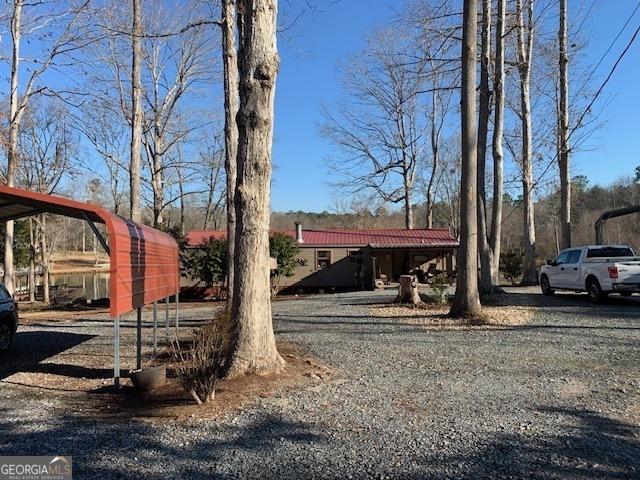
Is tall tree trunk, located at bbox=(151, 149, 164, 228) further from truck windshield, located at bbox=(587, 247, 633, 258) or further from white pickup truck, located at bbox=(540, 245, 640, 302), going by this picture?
truck windshield, located at bbox=(587, 247, 633, 258)

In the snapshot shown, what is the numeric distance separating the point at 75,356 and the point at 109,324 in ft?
16.9

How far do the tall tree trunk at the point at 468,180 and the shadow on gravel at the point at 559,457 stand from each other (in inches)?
290

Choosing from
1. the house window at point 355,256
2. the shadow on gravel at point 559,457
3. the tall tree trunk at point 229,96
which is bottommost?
the shadow on gravel at point 559,457

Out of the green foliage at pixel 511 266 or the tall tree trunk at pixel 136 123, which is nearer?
the tall tree trunk at pixel 136 123

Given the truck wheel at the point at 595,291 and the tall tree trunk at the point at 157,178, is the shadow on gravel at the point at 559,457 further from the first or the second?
the tall tree trunk at the point at 157,178

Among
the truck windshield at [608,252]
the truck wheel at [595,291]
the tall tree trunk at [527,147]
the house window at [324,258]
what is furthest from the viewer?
the house window at [324,258]

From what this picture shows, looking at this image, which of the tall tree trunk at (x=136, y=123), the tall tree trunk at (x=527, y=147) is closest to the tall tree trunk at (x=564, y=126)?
the tall tree trunk at (x=527, y=147)

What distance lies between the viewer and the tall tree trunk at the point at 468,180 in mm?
11930

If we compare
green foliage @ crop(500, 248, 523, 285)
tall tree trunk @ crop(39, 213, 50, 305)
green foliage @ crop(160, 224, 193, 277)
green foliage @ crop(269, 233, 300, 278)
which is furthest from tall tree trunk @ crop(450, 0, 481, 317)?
tall tree trunk @ crop(39, 213, 50, 305)

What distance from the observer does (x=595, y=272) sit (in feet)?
48.3

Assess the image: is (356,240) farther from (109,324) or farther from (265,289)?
(265,289)

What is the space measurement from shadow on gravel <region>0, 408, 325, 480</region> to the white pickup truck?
478 inches

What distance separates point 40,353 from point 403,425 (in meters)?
7.67

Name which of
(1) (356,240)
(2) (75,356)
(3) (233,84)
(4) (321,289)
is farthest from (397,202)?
(2) (75,356)
